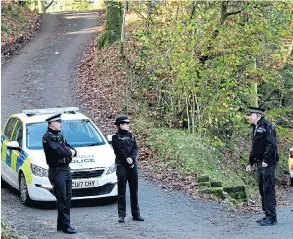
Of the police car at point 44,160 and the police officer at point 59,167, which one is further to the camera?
the police car at point 44,160

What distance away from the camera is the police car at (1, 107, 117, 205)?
11.5 metres

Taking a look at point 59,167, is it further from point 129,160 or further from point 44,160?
point 44,160

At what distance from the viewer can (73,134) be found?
42.4 feet

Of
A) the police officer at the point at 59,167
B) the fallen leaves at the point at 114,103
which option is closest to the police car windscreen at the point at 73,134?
the fallen leaves at the point at 114,103

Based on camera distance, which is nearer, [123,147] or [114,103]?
[123,147]

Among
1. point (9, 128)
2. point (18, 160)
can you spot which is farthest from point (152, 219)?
point (9, 128)

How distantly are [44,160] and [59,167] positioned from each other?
7.42ft

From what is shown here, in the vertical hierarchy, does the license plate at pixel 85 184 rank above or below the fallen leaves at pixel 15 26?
below

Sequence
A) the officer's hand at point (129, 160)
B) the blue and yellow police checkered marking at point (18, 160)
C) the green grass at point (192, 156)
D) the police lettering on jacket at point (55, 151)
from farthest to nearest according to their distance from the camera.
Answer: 1. the green grass at point (192, 156)
2. the blue and yellow police checkered marking at point (18, 160)
3. the officer's hand at point (129, 160)
4. the police lettering on jacket at point (55, 151)

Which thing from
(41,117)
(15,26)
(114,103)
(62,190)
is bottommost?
(114,103)

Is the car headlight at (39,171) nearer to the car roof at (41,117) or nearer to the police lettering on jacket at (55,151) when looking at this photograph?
the car roof at (41,117)

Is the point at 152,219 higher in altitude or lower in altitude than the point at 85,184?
lower

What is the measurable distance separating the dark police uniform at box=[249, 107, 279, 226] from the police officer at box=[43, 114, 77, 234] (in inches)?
133

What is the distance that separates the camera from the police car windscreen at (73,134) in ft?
41.2
